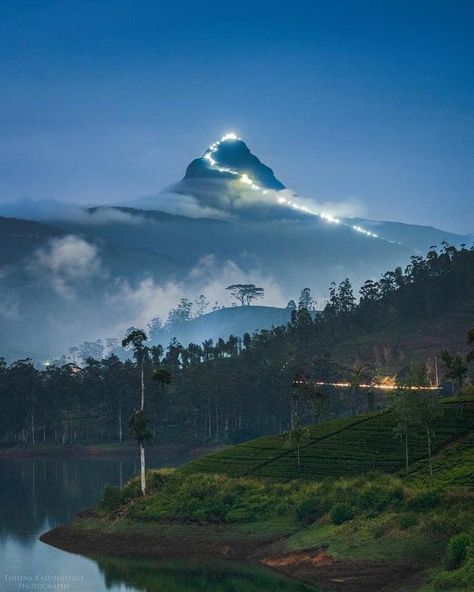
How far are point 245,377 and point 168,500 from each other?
111911 mm

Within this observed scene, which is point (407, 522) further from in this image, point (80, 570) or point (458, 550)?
point (80, 570)

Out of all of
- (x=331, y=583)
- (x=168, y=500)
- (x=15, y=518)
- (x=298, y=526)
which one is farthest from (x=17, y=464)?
(x=331, y=583)

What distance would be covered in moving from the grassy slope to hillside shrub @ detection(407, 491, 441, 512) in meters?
16.9

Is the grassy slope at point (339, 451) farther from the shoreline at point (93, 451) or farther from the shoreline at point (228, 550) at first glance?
the shoreline at point (93, 451)

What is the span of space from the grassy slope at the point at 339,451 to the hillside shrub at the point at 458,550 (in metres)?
28.9

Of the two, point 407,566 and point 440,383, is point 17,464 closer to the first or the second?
point 440,383

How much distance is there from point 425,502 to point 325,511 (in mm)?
8886

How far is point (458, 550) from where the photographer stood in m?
46.5

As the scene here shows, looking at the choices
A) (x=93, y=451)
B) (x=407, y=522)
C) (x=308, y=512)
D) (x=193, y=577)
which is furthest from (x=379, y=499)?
(x=93, y=451)

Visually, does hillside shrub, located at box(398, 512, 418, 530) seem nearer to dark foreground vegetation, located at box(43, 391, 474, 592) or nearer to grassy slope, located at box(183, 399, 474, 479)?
dark foreground vegetation, located at box(43, 391, 474, 592)

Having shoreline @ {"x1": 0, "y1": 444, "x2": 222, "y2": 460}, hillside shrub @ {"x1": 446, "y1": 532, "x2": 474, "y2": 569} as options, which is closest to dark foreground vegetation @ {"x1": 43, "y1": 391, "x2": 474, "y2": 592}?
hillside shrub @ {"x1": 446, "y1": 532, "x2": 474, "y2": 569}

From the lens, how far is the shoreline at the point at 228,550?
5253 centimetres

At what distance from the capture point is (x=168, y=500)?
74812 mm

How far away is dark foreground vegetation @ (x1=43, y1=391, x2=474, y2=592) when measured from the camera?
52844 millimetres
